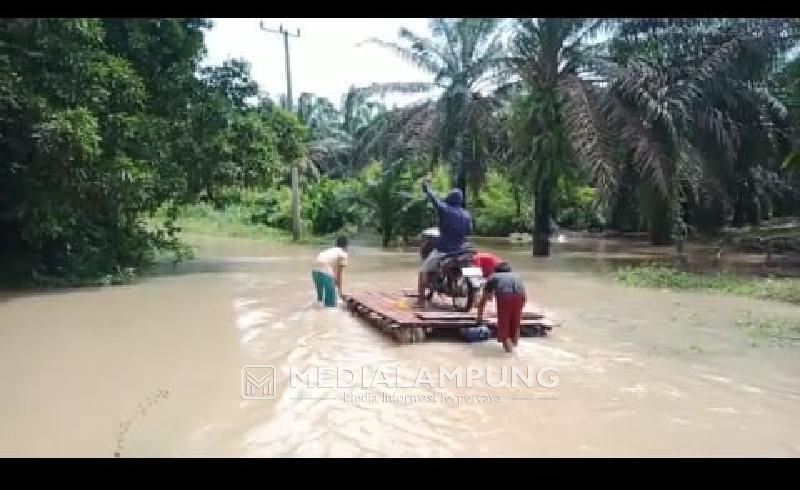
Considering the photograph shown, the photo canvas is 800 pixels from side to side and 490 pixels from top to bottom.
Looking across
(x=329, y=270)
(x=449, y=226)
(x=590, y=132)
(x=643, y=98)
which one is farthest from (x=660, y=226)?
(x=449, y=226)

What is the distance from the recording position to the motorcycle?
862 centimetres

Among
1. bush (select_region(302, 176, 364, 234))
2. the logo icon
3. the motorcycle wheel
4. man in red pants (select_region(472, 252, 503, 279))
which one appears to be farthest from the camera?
bush (select_region(302, 176, 364, 234))

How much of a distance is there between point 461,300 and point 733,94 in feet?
46.5

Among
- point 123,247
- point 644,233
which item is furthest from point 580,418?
point 644,233

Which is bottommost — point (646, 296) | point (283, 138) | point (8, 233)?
point (646, 296)

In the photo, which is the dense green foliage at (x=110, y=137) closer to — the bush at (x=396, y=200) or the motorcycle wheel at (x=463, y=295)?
the motorcycle wheel at (x=463, y=295)

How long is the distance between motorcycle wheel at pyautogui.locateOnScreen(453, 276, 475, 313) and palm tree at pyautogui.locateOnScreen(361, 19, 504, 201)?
39.6 ft

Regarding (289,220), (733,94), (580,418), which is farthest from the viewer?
(289,220)

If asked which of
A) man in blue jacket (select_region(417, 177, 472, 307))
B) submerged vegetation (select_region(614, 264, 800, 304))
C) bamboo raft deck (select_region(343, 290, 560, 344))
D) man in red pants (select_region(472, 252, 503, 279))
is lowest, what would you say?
submerged vegetation (select_region(614, 264, 800, 304))

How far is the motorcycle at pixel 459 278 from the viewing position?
339 inches

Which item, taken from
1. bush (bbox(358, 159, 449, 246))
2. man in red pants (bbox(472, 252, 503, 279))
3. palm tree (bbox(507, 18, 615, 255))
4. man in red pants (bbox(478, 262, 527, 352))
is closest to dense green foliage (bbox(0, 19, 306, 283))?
palm tree (bbox(507, 18, 615, 255))

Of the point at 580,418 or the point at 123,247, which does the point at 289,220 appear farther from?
the point at 580,418

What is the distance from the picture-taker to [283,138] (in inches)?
702

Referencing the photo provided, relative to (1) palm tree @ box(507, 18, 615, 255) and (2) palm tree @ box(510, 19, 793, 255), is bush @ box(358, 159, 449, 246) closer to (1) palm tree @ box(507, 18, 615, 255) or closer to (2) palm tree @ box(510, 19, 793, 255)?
(1) palm tree @ box(507, 18, 615, 255)
